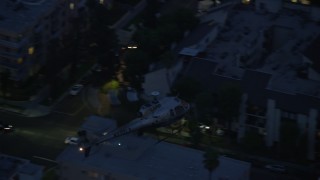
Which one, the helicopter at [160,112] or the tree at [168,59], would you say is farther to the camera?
the tree at [168,59]

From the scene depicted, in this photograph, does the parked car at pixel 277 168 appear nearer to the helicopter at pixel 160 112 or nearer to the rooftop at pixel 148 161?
the rooftop at pixel 148 161

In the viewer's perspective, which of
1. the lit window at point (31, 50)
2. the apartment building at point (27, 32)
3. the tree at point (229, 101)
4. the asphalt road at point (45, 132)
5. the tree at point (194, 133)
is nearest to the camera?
the tree at point (194, 133)

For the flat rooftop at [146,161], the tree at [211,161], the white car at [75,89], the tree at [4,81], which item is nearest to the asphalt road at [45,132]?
the white car at [75,89]

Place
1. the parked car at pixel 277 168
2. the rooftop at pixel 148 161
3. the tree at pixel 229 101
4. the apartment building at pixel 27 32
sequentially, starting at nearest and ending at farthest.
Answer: the rooftop at pixel 148 161
the parked car at pixel 277 168
the tree at pixel 229 101
the apartment building at pixel 27 32

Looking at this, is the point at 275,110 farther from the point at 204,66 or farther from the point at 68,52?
the point at 68,52

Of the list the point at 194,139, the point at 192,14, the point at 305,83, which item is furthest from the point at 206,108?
the point at 192,14

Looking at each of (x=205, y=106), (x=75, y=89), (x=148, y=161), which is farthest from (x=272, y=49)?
(x=148, y=161)

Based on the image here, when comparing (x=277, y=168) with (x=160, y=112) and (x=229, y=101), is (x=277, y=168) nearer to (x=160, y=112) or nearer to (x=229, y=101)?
(x=229, y=101)
